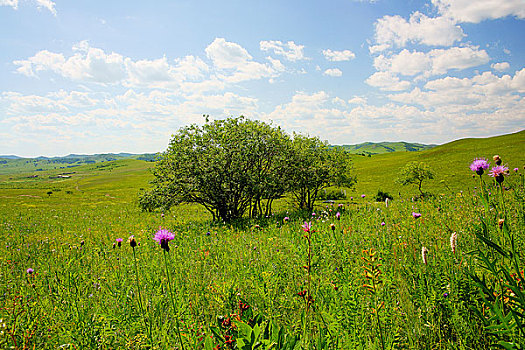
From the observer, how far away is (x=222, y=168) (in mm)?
13820

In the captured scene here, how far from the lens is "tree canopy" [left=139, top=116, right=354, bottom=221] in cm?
1369

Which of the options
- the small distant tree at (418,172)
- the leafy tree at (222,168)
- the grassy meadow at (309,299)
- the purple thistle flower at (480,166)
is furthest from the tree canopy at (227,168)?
the small distant tree at (418,172)

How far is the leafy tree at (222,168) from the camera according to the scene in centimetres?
1366

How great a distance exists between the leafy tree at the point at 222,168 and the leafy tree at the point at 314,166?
1022mm

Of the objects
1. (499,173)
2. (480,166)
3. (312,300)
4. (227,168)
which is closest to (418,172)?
(227,168)

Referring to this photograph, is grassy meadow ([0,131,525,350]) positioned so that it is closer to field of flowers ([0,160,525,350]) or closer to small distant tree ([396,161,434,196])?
field of flowers ([0,160,525,350])

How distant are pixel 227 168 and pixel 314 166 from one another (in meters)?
5.55

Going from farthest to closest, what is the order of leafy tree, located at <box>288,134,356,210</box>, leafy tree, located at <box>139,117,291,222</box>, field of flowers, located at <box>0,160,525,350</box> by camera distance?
leafy tree, located at <box>288,134,356,210</box>, leafy tree, located at <box>139,117,291,222</box>, field of flowers, located at <box>0,160,525,350</box>

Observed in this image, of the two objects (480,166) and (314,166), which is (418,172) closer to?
(314,166)

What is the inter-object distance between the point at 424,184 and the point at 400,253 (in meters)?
40.8

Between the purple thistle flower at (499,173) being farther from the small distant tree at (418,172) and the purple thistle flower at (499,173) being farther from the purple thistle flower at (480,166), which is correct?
the small distant tree at (418,172)

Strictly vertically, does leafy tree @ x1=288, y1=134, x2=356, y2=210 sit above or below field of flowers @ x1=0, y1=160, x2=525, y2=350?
above

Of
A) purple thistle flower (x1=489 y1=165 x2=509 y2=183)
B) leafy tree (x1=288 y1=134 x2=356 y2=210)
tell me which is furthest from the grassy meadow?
leafy tree (x1=288 y1=134 x2=356 y2=210)

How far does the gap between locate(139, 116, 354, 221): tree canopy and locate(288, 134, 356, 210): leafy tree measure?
0.22 feet
